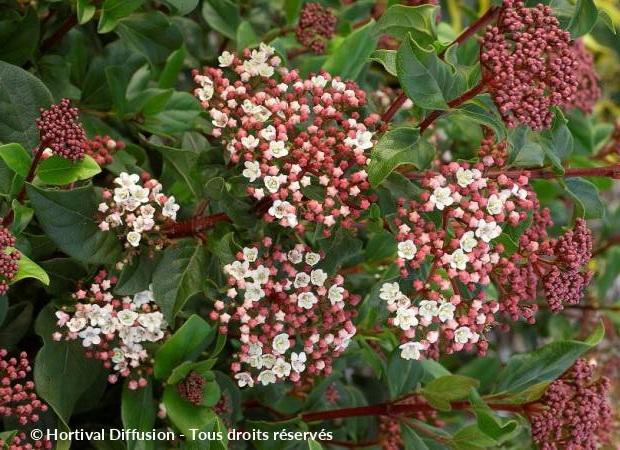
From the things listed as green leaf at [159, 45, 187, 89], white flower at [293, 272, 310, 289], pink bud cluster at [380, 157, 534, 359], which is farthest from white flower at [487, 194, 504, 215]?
green leaf at [159, 45, 187, 89]

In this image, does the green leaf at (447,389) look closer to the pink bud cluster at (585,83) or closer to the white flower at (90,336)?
the white flower at (90,336)

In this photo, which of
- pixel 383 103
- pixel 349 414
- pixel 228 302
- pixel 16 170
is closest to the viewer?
pixel 16 170

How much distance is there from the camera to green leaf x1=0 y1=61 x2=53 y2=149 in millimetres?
976

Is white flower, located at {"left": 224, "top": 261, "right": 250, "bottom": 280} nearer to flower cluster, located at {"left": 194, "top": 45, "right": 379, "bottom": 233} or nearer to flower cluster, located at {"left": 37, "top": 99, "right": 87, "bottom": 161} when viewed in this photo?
flower cluster, located at {"left": 194, "top": 45, "right": 379, "bottom": 233}

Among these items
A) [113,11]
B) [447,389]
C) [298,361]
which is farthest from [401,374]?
[113,11]

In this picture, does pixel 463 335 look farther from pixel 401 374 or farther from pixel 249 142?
pixel 249 142

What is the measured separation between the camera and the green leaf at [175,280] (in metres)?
0.96

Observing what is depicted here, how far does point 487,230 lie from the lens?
0.89 metres

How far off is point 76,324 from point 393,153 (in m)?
0.42

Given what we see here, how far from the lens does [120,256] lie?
0.98 meters

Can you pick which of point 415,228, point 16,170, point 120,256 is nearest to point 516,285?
point 415,228

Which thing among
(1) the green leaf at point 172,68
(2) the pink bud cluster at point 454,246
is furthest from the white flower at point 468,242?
(1) the green leaf at point 172,68

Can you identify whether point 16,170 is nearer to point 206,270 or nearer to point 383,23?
point 206,270

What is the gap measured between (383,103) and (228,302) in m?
0.51
